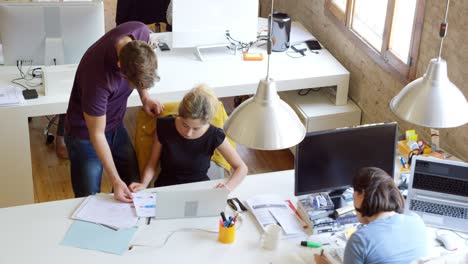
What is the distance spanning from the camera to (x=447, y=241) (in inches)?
118

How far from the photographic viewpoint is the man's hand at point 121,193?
10.3 feet

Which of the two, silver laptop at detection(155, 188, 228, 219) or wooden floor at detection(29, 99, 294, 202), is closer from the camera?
silver laptop at detection(155, 188, 228, 219)

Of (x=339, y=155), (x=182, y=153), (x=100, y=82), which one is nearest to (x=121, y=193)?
(x=182, y=153)

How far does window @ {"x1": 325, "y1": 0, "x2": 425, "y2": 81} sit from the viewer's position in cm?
392

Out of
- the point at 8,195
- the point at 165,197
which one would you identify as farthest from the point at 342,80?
the point at 8,195

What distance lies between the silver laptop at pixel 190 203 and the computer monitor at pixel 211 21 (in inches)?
68.9

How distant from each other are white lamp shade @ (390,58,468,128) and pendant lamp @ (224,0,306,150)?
54 centimetres

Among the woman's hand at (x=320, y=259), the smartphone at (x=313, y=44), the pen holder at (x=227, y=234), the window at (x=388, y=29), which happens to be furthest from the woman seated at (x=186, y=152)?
the smartphone at (x=313, y=44)

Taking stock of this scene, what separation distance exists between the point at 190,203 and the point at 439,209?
1.15 meters

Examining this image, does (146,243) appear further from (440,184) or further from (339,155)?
(440,184)

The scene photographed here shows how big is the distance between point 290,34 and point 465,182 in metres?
2.25

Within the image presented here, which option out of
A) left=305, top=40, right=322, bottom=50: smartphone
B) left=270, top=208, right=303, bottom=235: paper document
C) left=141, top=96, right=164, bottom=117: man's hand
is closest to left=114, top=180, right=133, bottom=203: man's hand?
left=141, top=96, right=164, bottom=117: man's hand

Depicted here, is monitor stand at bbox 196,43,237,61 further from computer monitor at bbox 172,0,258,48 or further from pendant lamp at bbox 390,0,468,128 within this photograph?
pendant lamp at bbox 390,0,468,128

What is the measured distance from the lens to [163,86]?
166 inches
